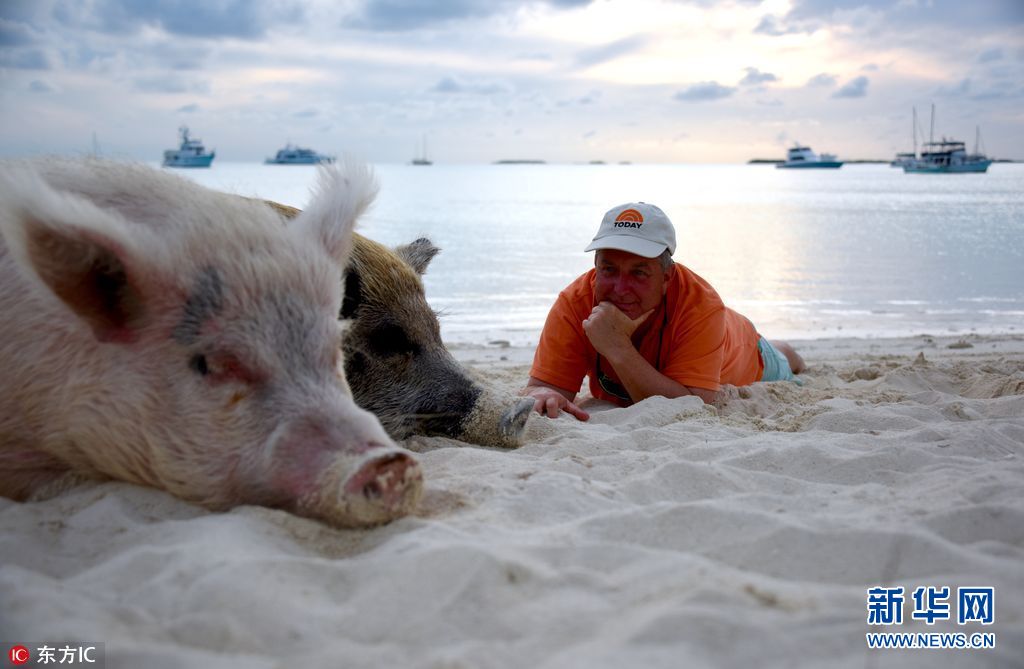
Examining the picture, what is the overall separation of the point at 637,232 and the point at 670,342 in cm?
75

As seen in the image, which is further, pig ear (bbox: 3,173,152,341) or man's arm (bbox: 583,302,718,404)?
man's arm (bbox: 583,302,718,404)

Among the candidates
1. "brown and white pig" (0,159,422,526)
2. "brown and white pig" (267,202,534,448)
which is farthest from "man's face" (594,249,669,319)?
"brown and white pig" (0,159,422,526)

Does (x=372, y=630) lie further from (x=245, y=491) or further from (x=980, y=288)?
(x=980, y=288)

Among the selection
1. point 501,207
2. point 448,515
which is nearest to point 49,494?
point 448,515

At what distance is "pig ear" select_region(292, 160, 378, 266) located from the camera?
3.24 metres

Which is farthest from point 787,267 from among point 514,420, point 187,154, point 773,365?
point 187,154

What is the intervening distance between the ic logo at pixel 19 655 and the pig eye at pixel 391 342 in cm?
A: 231

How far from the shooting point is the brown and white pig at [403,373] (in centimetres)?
394

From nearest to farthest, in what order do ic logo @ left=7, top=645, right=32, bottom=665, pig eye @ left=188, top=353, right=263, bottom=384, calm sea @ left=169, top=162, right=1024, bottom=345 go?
1. ic logo @ left=7, top=645, right=32, bottom=665
2. pig eye @ left=188, top=353, right=263, bottom=384
3. calm sea @ left=169, top=162, right=1024, bottom=345

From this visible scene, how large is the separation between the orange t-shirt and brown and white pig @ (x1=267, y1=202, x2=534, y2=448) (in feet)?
4.23

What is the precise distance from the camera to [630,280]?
16.3ft

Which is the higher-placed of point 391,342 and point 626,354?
point 391,342

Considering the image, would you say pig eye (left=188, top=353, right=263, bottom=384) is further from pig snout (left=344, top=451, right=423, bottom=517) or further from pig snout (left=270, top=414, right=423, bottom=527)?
pig snout (left=344, top=451, right=423, bottom=517)

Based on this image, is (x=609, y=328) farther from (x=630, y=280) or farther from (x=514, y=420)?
(x=514, y=420)
